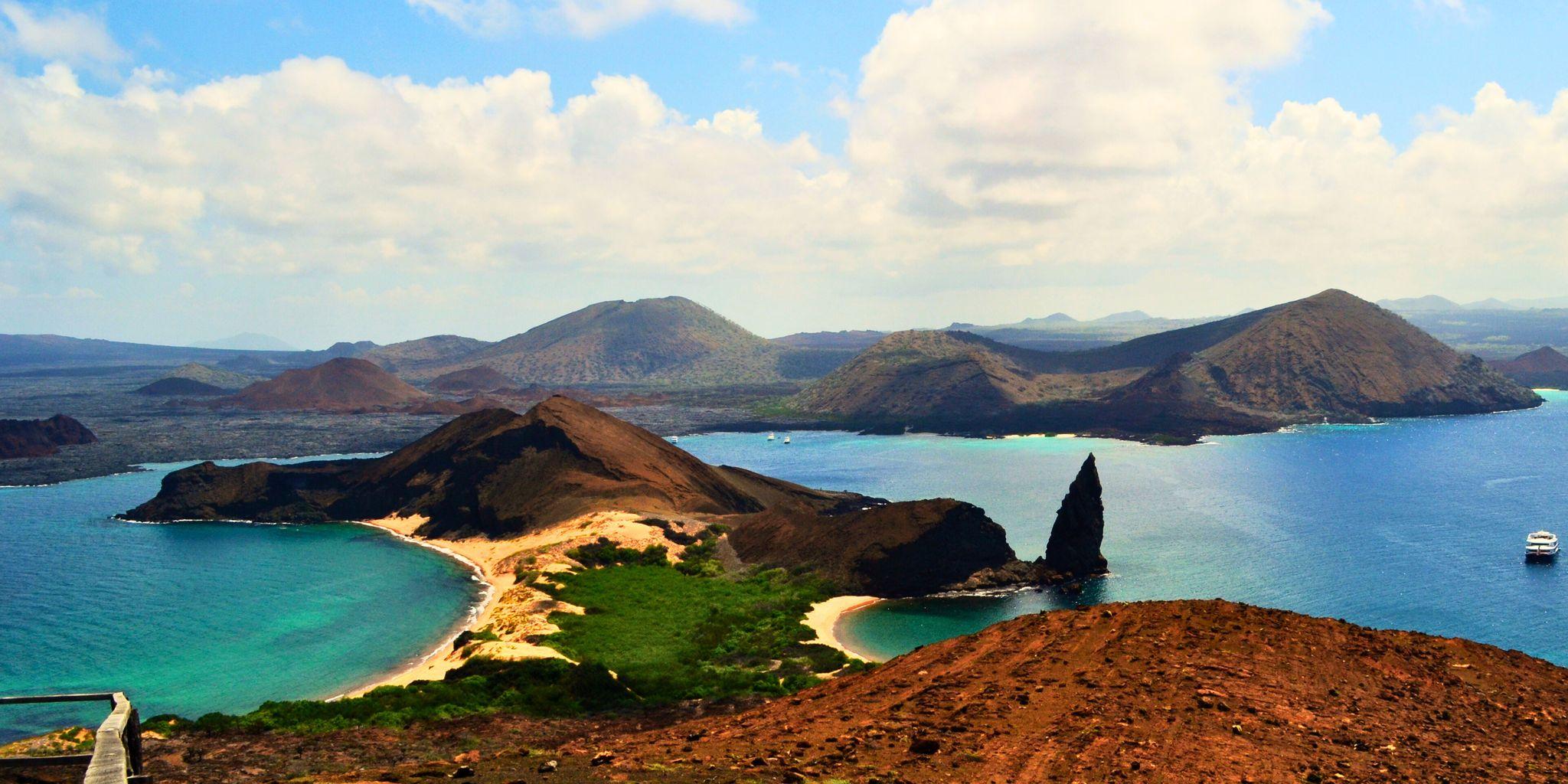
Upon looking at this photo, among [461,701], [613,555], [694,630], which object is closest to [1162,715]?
[461,701]

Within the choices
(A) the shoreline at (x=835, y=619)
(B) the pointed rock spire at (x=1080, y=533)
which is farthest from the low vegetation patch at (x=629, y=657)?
(B) the pointed rock spire at (x=1080, y=533)

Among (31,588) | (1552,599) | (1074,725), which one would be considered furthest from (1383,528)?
(31,588)

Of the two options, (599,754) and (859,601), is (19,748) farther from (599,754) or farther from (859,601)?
(859,601)

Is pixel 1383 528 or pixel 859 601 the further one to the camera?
pixel 1383 528

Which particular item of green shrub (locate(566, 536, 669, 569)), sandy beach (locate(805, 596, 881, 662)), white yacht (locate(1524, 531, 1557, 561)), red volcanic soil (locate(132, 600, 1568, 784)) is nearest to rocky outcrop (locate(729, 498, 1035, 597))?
sandy beach (locate(805, 596, 881, 662))

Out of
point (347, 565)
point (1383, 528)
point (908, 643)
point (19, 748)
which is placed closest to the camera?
point (19, 748)
